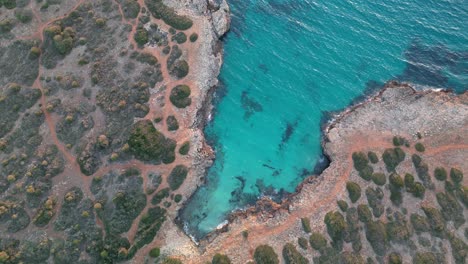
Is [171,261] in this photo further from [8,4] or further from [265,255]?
[8,4]

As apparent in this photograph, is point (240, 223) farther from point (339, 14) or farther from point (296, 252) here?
point (339, 14)

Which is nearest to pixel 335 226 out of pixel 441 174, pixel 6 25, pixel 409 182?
pixel 409 182

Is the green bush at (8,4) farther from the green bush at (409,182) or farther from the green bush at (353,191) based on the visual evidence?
the green bush at (409,182)

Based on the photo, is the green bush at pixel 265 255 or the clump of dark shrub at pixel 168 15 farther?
the clump of dark shrub at pixel 168 15

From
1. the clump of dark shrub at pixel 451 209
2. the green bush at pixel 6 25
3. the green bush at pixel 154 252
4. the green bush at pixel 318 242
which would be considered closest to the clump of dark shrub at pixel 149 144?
the green bush at pixel 154 252

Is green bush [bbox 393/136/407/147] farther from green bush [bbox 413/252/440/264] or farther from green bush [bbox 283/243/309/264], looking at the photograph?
green bush [bbox 283/243/309/264]

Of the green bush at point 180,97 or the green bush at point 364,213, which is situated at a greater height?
the green bush at point 364,213
